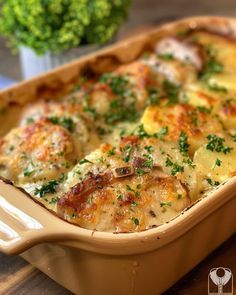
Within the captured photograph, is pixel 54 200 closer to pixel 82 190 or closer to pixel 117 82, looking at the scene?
pixel 82 190

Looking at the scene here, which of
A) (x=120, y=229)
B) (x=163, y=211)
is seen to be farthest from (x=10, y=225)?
(x=163, y=211)

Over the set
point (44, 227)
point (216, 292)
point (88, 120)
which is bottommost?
point (216, 292)

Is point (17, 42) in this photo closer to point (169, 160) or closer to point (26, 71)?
point (26, 71)

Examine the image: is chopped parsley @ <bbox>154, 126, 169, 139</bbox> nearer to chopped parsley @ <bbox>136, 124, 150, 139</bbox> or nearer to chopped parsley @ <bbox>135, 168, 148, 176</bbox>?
chopped parsley @ <bbox>136, 124, 150, 139</bbox>

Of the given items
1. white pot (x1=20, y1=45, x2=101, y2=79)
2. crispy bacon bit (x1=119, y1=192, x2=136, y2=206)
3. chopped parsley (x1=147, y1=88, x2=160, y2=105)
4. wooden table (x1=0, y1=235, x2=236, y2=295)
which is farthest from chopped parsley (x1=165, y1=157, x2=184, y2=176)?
white pot (x1=20, y1=45, x2=101, y2=79)

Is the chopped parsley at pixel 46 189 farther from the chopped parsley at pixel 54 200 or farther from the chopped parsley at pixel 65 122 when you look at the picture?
the chopped parsley at pixel 65 122

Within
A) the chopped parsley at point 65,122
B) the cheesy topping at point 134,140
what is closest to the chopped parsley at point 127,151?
the cheesy topping at point 134,140
